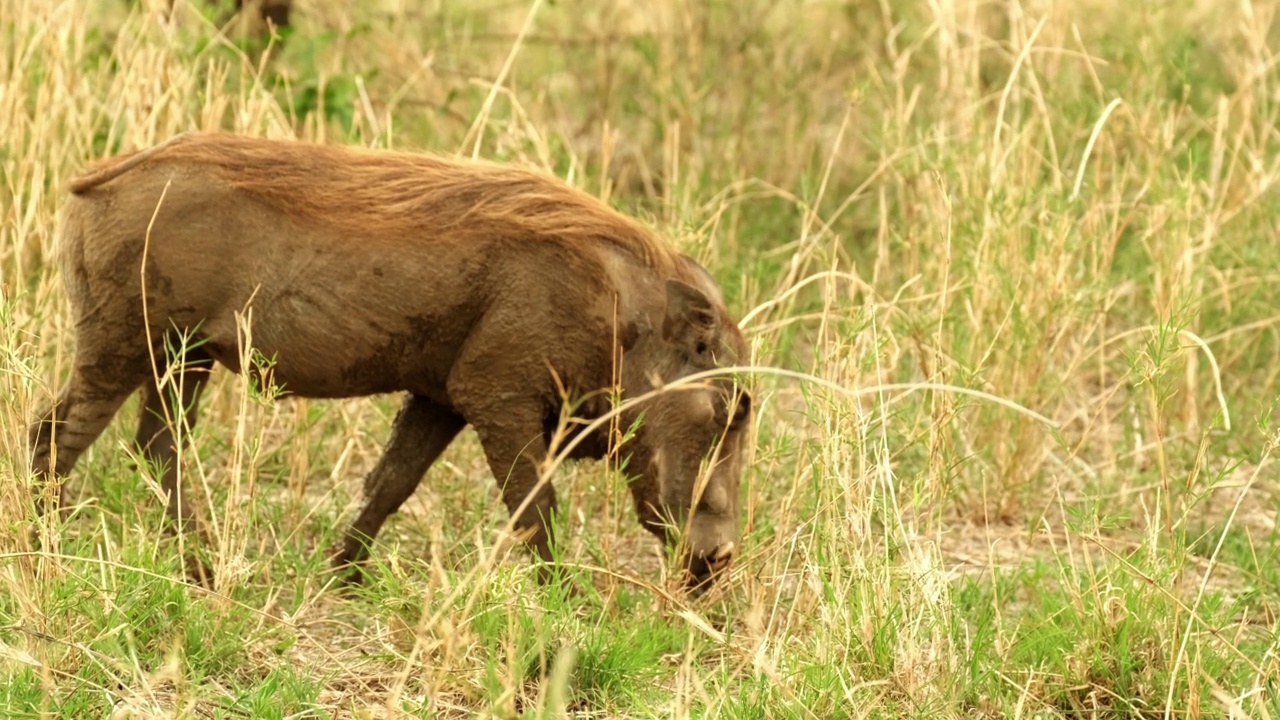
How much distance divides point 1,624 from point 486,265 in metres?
1.46

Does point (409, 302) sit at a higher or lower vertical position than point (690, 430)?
higher

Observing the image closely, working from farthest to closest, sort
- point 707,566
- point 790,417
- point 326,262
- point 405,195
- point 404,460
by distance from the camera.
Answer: point 790,417
point 404,460
point 707,566
point 405,195
point 326,262

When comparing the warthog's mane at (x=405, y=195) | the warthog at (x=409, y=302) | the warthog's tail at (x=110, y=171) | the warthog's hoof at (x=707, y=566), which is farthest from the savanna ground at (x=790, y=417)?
the warthog's mane at (x=405, y=195)

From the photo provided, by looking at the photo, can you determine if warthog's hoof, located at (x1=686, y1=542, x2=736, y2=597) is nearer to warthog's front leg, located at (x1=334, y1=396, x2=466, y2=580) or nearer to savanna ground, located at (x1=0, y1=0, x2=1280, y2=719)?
savanna ground, located at (x1=0, y1=0, x2=1280, y2=719)

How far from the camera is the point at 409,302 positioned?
446 cm

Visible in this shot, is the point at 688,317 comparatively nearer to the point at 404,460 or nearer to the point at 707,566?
the point at 707,566

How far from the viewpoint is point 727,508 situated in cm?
468

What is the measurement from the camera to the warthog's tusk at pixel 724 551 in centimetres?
461

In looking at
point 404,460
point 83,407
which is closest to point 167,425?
point 83,407

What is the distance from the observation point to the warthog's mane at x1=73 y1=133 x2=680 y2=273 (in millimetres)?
4477

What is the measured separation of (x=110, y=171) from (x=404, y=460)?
111 cm

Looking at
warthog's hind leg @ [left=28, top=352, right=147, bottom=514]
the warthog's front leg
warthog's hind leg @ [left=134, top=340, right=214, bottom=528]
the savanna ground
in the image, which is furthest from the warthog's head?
warthog's hind leg @ [left=28, top=352, right=147, bottom=514]

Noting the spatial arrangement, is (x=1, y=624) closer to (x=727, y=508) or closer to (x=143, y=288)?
(x=143, y=288)

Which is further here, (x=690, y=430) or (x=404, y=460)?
(x=404, y=460)
